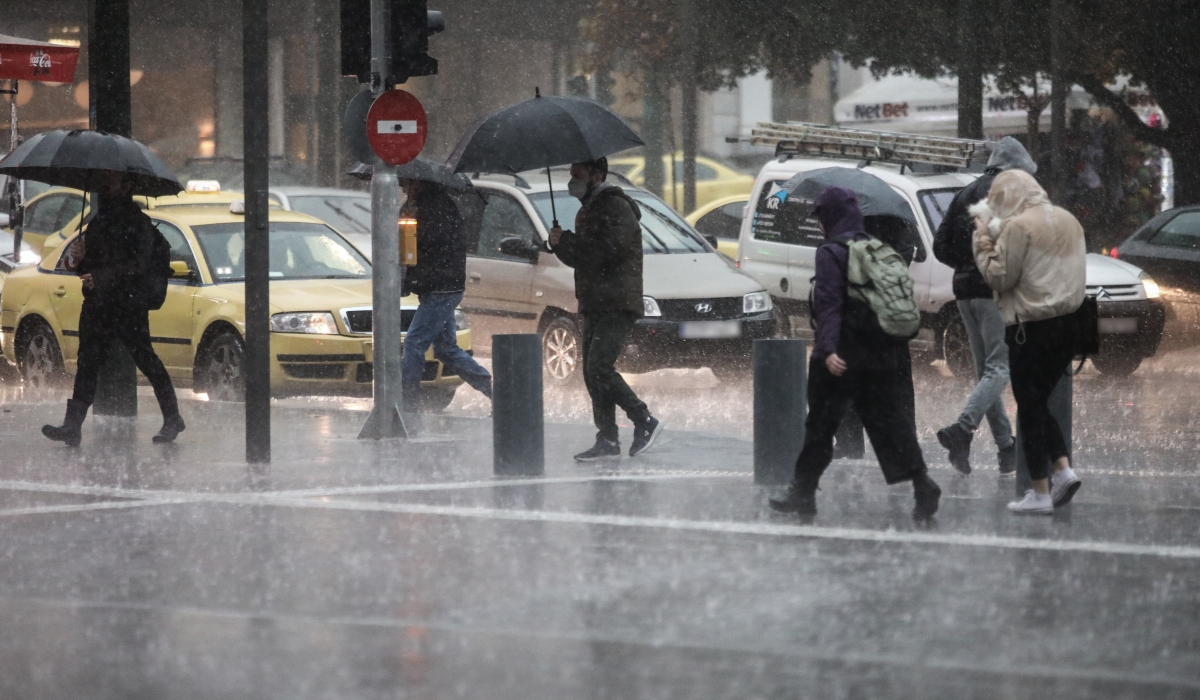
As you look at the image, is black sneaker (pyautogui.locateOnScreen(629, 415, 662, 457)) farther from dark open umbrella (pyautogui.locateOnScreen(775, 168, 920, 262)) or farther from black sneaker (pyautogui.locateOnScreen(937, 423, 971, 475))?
black sneaker (pyautogui.locateOnScreen(937, 423, 971, 475))

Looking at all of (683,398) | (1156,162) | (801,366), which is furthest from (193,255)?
(1156,162)

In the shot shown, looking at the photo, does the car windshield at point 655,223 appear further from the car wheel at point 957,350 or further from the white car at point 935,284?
the car wheel at point 957,350

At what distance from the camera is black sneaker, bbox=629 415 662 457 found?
400 inches

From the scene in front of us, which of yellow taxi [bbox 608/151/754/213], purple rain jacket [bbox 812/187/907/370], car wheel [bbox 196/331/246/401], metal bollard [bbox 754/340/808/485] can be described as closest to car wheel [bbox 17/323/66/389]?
car wheel [bbox 196/331/246/401]

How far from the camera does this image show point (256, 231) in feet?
32.4

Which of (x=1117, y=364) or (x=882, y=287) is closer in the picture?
(x=882, y=287)

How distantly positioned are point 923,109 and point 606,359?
21177 mm

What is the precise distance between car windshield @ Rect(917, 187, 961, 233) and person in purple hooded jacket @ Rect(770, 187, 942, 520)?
23.8 feet

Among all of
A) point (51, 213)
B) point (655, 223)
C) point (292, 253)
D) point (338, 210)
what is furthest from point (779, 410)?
point (51, 213)

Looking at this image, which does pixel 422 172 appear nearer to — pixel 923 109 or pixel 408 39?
pixel 408 39

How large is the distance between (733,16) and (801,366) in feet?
56.5

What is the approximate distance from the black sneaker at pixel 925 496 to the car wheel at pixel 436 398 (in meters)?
6.14

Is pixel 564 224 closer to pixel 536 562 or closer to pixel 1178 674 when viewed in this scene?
Result: pixel 536 562

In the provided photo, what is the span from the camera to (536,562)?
702 cm
